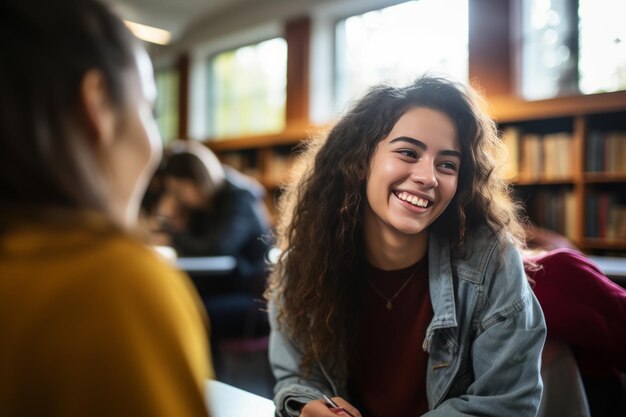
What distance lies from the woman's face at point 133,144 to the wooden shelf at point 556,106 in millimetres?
3161

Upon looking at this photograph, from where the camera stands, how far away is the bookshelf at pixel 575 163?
3805 mm

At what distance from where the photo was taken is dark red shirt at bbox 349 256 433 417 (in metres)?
1.16

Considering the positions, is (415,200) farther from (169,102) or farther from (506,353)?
(169,102)

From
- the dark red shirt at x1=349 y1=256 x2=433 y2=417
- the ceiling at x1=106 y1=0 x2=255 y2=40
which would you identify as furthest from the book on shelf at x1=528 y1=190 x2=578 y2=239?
the ceiling at x1=106 y1=0 x2=255 y2=40

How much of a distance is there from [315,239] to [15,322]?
92 centimetres

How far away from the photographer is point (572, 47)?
4305mm

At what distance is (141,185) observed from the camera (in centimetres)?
64

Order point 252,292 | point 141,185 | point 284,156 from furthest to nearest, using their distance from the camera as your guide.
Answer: point 284,156
point 252,292
point 141,185

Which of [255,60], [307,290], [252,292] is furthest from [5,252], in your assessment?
[255,60]

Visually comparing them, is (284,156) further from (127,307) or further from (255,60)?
(127,307)

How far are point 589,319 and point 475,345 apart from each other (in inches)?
9.3

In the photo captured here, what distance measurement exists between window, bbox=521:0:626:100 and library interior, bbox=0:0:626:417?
0.04ft

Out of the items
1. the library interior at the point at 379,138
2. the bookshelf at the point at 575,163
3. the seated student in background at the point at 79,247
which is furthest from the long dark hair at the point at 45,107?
the bookshelf at the point at 575,163

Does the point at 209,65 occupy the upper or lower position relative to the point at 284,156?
upper
